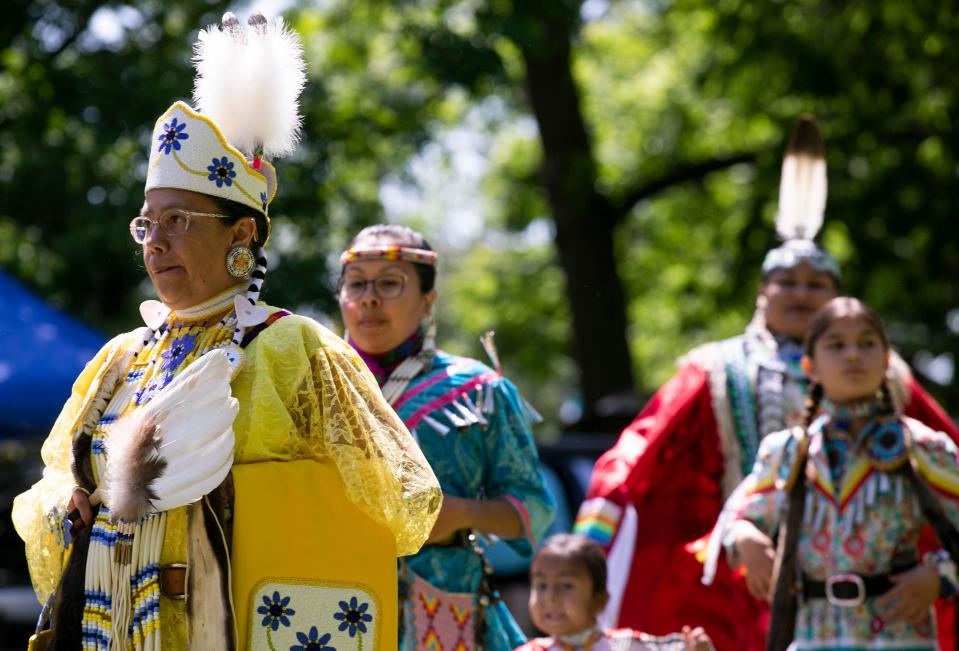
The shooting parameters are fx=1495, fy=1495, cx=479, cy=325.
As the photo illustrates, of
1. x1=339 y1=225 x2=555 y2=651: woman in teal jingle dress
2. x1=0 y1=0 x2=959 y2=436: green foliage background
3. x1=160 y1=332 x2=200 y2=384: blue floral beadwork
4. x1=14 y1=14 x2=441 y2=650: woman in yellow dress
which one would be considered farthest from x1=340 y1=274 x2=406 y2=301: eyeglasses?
x1=0 y1=0 x2=959 y2=436: green foliage background

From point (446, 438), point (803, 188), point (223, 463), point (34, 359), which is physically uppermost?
point (34, 359)

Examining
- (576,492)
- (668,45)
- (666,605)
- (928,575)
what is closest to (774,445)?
(928,575)

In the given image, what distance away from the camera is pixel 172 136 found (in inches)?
116

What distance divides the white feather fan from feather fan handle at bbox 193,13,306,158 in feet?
1.88

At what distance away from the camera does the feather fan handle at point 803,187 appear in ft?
17.7

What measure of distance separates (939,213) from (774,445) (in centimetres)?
622

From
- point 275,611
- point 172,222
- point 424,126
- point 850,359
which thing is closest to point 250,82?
point 172,222

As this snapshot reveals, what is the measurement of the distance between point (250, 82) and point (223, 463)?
82 centimetres

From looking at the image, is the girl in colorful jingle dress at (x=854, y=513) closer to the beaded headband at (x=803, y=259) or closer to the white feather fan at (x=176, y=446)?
the beaded headband at (x=803, y=259)

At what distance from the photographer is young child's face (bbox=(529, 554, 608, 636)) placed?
13.5 feet

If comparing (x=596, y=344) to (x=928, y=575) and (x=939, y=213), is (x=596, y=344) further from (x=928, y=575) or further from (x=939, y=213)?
(x=928, y=575)

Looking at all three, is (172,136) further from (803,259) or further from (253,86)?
(803,259)

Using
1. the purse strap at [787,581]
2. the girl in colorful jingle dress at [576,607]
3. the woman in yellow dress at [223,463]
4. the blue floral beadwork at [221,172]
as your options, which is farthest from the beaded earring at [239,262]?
the purse strap at [787,581]

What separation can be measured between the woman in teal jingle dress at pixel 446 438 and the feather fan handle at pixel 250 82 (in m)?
1.02
